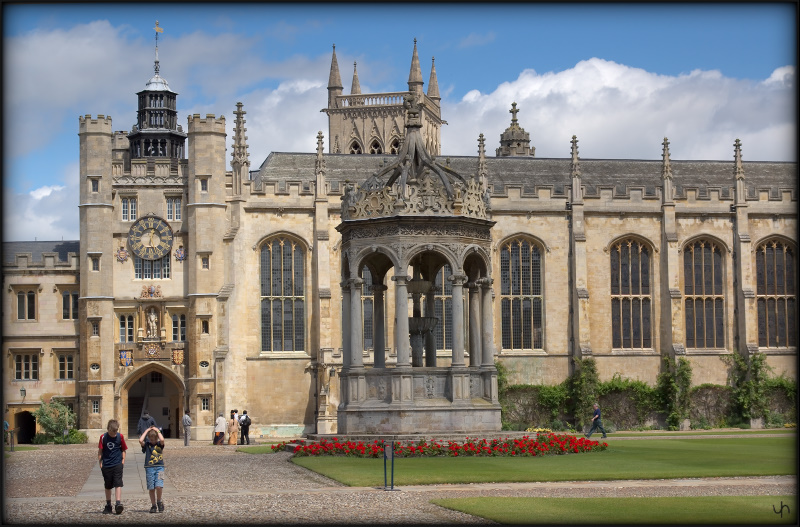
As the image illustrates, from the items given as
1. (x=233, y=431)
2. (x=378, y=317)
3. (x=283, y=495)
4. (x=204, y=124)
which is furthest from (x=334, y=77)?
(x=283, y=495)

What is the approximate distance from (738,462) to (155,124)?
38.9 metres

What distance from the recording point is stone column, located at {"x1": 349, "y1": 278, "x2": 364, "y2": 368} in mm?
31984

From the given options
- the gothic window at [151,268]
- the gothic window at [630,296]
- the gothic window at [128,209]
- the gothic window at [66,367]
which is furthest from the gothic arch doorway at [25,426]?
the gothic window at [630,296]

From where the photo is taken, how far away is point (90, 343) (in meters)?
52.4

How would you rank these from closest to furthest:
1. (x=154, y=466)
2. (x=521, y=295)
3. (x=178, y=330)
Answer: (x=154, y=466) < (x=178, y=330) < (x=521, y=295)

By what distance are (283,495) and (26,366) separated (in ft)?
120

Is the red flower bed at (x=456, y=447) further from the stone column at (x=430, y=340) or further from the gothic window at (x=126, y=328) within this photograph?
the gothic window at (x=126, y=328)

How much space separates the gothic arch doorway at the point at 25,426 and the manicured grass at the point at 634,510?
38.3 metres

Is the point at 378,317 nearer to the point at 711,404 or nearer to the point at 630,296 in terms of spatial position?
the point at 630,296

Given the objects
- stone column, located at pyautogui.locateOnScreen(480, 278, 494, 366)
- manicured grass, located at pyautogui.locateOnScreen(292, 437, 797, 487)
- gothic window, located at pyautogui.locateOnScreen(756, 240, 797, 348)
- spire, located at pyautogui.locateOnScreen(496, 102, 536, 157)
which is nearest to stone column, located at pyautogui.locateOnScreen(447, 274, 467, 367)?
stone column, located at pyautogui.locateOnScreen(480, 278, 494, 366)

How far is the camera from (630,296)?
55156 mm

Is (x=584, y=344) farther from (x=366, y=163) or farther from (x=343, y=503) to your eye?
(x=343, y=503)

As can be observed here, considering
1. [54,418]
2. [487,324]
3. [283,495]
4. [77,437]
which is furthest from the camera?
[54,418]

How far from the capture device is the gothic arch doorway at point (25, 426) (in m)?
53.7
